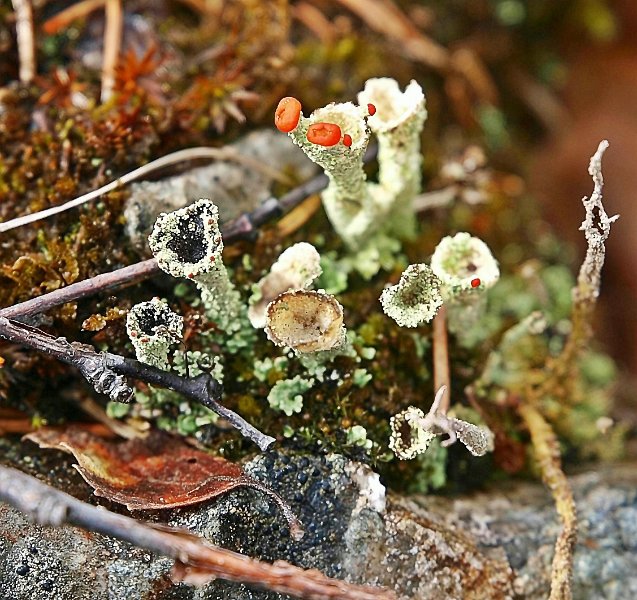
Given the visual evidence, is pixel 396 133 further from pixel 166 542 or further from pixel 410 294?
pixel 166 542

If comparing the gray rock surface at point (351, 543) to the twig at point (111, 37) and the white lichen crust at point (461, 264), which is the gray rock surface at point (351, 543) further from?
the twig at point (111, 37)

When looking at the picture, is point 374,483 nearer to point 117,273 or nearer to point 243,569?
point 243,569

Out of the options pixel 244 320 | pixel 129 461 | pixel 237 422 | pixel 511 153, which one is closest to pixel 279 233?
pixel 244 320

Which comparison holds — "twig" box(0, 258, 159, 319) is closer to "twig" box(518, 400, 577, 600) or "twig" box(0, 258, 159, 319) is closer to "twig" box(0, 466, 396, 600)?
"twig" box(0, 466, 396, 600)

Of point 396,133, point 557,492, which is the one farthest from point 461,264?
point 557,492

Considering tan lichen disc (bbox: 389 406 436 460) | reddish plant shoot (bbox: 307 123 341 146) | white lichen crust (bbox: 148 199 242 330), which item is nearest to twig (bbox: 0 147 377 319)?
white lichen crust (bbox: 148 199 242 330)

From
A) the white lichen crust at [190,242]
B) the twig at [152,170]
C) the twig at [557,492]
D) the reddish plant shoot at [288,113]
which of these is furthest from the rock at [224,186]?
the twig at [557,492]
